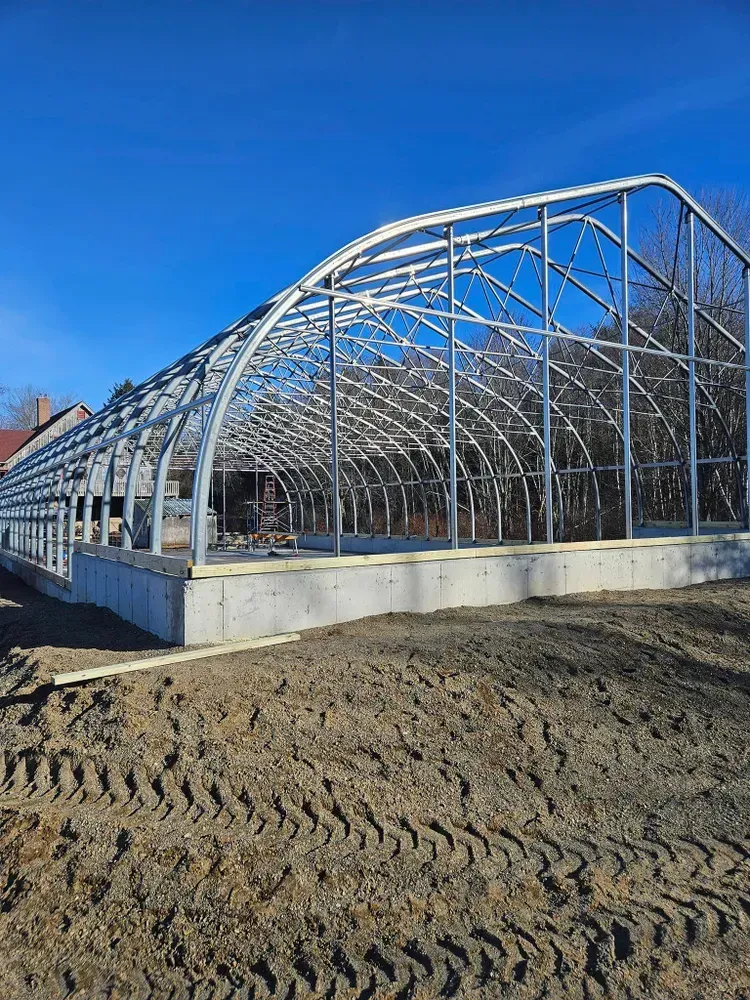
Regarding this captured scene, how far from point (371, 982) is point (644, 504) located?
18.2 meters

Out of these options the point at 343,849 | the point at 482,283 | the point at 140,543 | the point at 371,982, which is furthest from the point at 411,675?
the point at 140,543

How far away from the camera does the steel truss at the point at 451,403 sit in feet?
38.1

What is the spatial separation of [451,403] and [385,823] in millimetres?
7349

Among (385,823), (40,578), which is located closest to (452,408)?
(385,823)

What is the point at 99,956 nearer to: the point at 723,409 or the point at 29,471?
the point at 723,409

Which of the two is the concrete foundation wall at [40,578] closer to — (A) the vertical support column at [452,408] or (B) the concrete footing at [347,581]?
(B) the concrete footing at [347,581]

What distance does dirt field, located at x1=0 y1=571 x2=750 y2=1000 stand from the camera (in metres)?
3.29

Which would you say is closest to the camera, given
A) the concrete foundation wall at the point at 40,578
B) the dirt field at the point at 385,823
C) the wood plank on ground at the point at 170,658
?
the dirt field at the point at 385,823

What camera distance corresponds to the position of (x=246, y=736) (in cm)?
562

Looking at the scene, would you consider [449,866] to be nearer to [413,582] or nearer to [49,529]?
[413,582]

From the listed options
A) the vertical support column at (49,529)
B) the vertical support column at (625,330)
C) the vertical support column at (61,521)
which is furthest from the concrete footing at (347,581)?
the vertical support column at (49,529)

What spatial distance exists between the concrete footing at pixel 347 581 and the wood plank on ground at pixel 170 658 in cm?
42

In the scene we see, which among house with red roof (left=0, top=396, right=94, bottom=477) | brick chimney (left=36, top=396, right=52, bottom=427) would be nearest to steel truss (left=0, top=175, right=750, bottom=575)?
house with red roof (left=0, top=396, right=94, bottom=477)

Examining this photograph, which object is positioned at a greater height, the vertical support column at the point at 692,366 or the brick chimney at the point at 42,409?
the brick chimney at the point at 42,409
